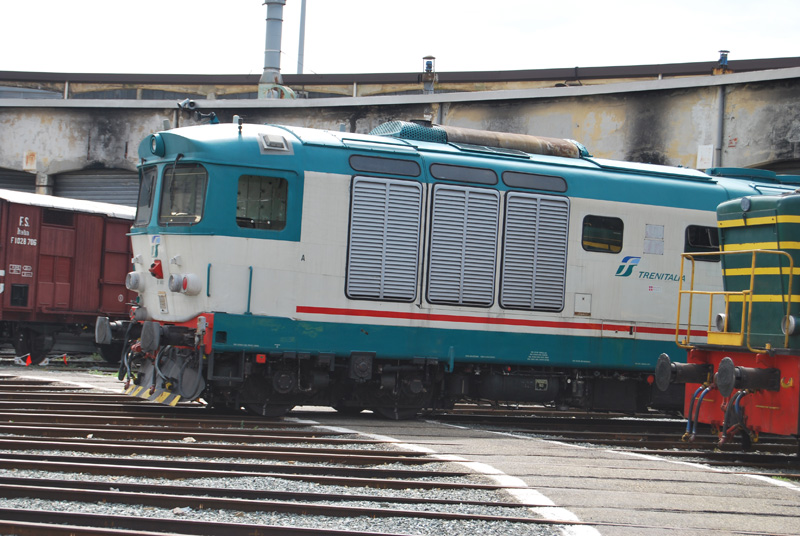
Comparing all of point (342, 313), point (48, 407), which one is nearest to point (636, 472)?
point (342, 313)

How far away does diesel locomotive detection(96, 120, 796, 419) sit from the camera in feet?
35.2

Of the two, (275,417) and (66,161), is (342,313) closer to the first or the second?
(275,417)

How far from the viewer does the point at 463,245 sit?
11617mm

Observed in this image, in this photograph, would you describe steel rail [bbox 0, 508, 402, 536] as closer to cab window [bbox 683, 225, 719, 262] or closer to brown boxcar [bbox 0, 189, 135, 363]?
cab window [bbox 683, 225, 719, 262]

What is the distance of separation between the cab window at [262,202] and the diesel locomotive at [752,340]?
4.78 m

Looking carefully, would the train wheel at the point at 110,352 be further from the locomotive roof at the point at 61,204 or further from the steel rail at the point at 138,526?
the steel rail at the point at 138,526

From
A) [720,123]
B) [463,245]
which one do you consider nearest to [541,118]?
[720,123]

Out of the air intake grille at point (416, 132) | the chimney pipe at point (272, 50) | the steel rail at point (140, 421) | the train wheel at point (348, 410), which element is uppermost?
the chimney pipe at point (272, 50)

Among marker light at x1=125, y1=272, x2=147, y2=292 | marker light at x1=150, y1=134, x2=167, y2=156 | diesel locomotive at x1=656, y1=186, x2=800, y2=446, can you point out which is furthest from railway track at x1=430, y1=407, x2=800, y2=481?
marker light at x1=150, y1=134, x2=167, y2=156

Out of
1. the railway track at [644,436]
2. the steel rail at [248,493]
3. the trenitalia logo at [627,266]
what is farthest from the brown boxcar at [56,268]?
the steel rail at [248,493]

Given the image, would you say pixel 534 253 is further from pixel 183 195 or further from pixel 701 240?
pixel 183 195

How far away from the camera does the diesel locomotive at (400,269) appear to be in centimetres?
1074

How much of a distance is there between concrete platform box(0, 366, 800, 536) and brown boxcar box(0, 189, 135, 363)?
33.3ft

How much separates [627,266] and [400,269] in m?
3.35
